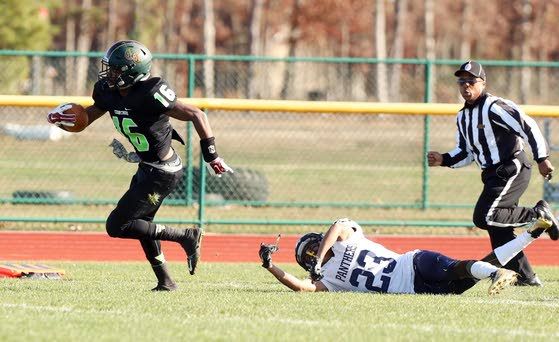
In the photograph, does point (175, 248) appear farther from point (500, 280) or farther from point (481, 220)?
point (500, 280)

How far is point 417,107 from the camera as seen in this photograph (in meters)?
13.1

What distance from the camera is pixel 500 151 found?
1005cm

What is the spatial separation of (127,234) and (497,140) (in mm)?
3221

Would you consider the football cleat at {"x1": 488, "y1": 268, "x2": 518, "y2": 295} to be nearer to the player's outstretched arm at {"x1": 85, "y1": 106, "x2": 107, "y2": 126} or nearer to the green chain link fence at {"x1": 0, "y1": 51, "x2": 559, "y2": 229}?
the player's outstretched arm at {"x1": 85, "y1": 106, "x2": 107, "y2": 126}

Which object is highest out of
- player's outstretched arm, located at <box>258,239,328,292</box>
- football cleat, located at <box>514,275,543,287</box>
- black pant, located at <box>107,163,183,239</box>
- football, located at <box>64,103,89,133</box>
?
football, located at <box>64,103,89,133</box>

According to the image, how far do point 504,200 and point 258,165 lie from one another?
753 centimetres

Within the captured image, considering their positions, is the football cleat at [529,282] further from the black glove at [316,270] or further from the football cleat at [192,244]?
the football cleat at [192,244]

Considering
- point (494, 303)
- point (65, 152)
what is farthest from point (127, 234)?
point (65, 152)

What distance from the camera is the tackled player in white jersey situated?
904 cm

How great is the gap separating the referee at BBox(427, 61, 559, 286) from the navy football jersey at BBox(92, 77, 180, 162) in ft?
8.60

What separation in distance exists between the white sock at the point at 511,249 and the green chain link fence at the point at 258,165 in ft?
13.0

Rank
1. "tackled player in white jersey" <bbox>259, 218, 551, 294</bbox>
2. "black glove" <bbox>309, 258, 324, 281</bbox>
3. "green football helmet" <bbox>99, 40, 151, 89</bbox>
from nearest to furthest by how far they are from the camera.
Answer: "green football helmet" <bbox>99, 40, 151, 89</bbox> < "black glove" <bbox>309, 258, 324, 281</bbox> < "tackled player in white jersey" <bbox>259, 218, 551, 294</bbox>

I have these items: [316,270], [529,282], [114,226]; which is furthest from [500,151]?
[114,226]

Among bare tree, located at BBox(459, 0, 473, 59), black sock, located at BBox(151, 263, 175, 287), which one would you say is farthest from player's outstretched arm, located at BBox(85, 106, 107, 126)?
bare tree, located at BBox(459, 0, 473, 59)
